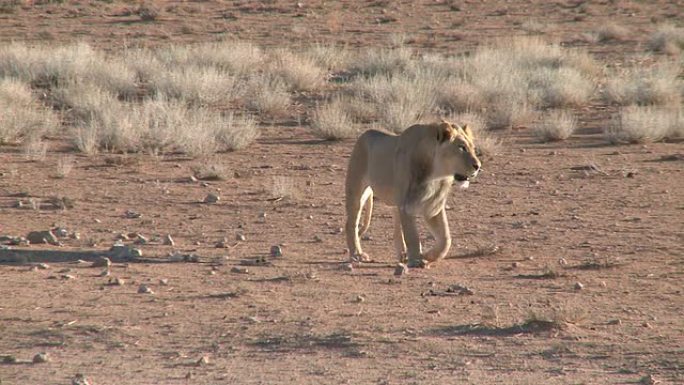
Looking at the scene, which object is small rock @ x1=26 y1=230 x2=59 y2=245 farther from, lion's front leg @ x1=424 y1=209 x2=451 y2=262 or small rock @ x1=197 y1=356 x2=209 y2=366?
small rock @ x1=197 y1=356 x2=209 y2=366

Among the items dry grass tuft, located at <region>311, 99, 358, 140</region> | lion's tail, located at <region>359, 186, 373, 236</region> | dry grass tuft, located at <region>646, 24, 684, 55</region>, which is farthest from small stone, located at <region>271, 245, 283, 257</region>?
dry grass tuft, located at <region>646, 24, 684, 55</region>

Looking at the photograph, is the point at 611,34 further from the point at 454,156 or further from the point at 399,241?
the point at 454,156

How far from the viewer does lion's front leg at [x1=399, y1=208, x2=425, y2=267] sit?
33.2ft

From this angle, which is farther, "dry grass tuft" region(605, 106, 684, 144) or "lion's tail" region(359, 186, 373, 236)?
"dry grass tuft" region(605, 106, 684, 144)

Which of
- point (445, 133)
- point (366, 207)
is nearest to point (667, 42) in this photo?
point (366, 207)

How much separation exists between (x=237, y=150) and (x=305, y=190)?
10.4ft

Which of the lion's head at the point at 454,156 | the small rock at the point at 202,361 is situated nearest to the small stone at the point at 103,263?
the lion's head at the point at 454,156

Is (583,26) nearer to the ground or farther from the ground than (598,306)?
nearer to the ground

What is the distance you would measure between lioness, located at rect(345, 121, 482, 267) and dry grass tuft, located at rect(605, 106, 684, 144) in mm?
8153

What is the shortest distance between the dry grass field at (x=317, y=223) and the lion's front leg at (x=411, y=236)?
0.41ft

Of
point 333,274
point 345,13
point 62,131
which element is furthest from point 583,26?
point 333,274

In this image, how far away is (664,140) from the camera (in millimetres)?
18344

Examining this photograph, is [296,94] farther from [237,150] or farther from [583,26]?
[583,26]

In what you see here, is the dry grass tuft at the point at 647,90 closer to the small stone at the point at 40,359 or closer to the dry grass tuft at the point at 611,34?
the dry grass tuft at the point at 611,34
